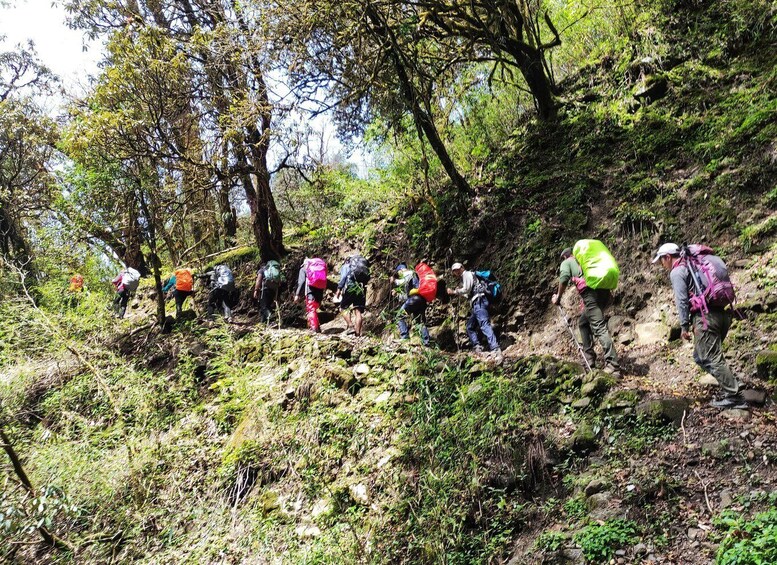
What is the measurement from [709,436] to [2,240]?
21.3m

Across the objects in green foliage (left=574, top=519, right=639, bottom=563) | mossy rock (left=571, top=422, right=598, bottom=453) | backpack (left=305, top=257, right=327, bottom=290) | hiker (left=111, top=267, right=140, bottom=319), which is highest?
hiker (left=111, top=267, right=140, bottom=319)

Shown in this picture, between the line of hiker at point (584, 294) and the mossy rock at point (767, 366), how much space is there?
1.06 feet

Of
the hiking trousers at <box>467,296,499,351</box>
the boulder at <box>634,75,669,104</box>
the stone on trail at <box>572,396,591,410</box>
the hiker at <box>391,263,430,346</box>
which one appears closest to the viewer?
the stone on trail at <box>572,396,591,410</box>

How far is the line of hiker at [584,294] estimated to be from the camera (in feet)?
14.7

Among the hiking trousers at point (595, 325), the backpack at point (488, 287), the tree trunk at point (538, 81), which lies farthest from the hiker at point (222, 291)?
the tree trunk at point (538, 81)

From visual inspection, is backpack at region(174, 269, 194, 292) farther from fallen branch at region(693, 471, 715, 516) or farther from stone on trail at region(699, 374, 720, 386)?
fallen branch at region(693, 471, 715, 516)

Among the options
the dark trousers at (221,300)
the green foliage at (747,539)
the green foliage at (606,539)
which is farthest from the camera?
the dark trousers at (221,300)

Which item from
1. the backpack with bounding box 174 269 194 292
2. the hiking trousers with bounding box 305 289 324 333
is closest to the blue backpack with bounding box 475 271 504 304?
the hiking trousers with bounding box 305 289 324 333

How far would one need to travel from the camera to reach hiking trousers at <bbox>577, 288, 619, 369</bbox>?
5.67 metres

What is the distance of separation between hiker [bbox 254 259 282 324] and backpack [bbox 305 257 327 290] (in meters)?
1.31

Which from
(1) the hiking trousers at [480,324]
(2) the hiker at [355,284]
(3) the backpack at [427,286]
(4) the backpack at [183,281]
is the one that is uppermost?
(4) the backpack at [183,281]

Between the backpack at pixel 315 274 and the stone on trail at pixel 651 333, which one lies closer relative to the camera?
the stone on trail at pixel 651 333

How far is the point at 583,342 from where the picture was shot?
5.99 metres

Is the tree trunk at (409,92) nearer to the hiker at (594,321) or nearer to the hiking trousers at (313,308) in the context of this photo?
the hiking trousers at (313,308)
